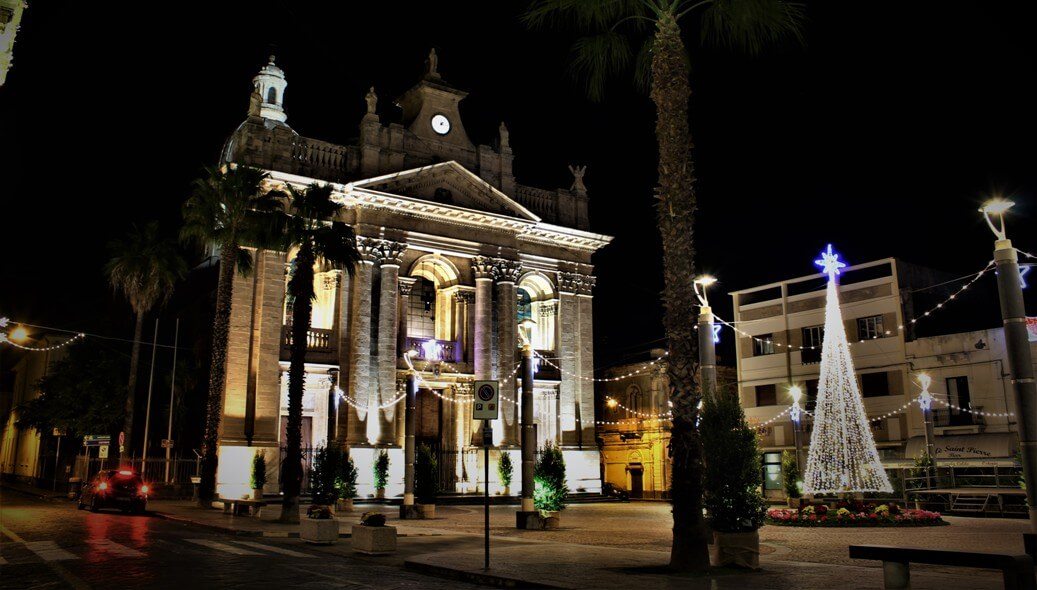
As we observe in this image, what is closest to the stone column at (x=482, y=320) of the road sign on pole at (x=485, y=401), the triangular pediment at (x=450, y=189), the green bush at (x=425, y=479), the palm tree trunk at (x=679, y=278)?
the triangular pediment at (x=450, y=189)

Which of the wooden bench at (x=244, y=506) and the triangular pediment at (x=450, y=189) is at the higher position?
the triangular pediment at (x=450, y=189)

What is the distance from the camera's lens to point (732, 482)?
43.7 feet

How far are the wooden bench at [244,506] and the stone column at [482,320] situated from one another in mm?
13655

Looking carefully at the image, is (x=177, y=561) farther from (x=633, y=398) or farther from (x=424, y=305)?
(x=633, y=398)

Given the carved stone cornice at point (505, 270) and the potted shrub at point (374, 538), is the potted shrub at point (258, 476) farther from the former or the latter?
the potted shrub at point (374, 538)

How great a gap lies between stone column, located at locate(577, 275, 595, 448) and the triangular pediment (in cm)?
546

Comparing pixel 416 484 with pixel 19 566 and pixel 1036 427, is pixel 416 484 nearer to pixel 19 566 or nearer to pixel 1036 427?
pixel 19 566

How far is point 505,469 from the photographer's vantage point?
3884 cm

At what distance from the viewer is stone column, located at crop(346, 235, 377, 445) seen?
36.0 m

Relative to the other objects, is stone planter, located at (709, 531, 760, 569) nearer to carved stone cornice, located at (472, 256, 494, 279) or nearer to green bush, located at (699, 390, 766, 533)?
green bush, located at (699, 390, 766, 533)

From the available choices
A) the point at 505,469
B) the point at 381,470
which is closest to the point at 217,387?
the point at 381,470

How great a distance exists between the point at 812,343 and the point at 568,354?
14.5 meters

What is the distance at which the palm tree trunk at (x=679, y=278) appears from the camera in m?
12.6

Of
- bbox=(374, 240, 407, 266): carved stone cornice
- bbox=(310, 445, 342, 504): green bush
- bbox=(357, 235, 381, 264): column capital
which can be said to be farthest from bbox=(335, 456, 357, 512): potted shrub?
bbox=(374, 240, 407, 266): carved stone cornice
